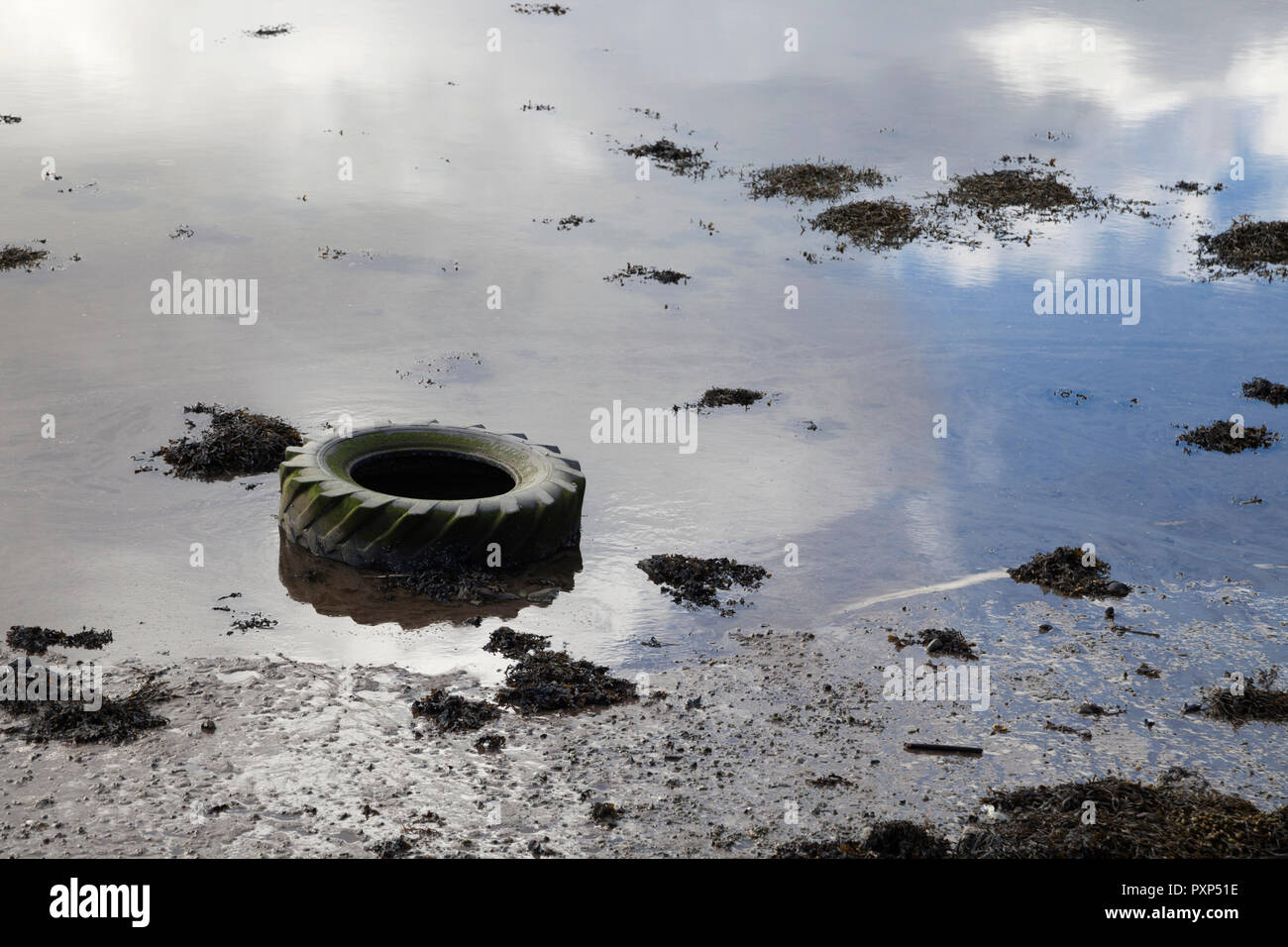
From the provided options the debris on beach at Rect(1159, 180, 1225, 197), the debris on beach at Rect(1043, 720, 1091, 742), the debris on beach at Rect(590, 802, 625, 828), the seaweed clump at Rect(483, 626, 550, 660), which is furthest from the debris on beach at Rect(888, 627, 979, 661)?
the debris on beach at Rect(1159, 180, 1225, 197)

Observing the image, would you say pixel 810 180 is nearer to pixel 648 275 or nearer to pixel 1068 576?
pixel 648 275

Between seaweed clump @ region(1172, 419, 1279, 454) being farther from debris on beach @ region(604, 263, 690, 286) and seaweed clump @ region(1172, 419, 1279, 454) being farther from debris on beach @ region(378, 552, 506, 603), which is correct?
debris on beach @ region(378, 552, 506, 603)

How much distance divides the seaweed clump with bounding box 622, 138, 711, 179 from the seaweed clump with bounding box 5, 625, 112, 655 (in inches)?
698

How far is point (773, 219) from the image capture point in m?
23.5

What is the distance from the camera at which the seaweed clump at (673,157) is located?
84.3ft

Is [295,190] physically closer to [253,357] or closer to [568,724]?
[253,357]

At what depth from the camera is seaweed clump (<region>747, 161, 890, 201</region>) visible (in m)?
A: 24.6

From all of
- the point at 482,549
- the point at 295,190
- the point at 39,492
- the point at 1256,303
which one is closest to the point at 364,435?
the point at 482,549

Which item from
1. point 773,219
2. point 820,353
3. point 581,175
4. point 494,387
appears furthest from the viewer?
point 581,175

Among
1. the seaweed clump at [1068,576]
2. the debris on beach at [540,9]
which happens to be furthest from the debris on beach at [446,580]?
the debris on beach at [540,9]

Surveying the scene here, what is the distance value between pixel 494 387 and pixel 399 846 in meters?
9.25

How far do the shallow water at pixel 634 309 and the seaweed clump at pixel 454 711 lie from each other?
0.63 meters

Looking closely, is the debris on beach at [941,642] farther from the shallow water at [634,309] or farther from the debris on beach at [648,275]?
the debris on beach at [648,275]

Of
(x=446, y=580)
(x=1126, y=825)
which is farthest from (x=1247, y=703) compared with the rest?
(x=446, y=580)
